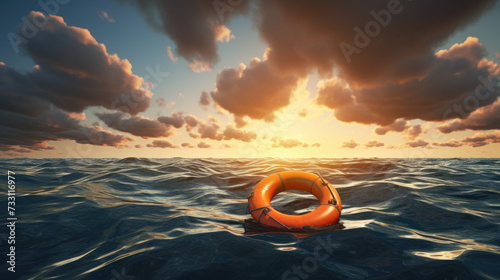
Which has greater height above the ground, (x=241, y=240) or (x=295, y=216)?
(x=295, y=216)

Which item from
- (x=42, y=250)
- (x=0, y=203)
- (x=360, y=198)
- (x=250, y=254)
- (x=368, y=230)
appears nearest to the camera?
(x=250, y=254)

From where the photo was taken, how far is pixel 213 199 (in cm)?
755

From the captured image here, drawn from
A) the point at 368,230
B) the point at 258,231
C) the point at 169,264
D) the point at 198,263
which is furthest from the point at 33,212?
the point at 368,230

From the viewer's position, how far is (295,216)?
→ 4.43 meters

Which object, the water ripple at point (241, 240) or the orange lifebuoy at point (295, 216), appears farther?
the orange lifebuoy at point (295, 216)

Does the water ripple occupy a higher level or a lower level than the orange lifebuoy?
lower

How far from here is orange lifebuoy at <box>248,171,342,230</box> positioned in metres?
4.30

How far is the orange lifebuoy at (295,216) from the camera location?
430 centimetres

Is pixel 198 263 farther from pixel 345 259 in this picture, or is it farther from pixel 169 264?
pixel 345 259

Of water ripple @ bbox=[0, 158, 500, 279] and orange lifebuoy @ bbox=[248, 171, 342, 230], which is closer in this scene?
water ripple @ bbox=[0, 158, 500, 279]

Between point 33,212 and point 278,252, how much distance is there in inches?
236

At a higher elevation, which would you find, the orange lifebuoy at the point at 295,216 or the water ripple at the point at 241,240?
the orange lifebuoy at the point at 295,216

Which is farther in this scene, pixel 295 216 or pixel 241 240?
pixel 295 216

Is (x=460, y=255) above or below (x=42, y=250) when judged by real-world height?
above
